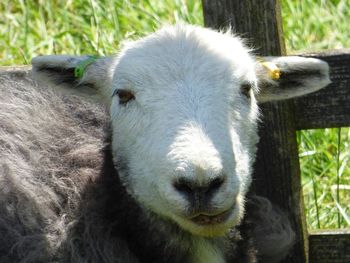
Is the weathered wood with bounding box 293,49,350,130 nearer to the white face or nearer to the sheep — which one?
the sheep

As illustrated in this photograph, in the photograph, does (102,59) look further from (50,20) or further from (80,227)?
(50,20)

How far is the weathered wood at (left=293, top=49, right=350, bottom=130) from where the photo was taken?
523 cm

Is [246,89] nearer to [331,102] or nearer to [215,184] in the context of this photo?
[331,102]

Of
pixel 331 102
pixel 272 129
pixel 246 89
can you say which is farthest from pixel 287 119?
pixel 246 89

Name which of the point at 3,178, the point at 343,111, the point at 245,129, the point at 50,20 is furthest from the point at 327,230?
the point at 50,20

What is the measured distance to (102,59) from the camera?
203 inches

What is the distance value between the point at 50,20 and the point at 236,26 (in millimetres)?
3294

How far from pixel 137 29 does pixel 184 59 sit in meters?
3.04

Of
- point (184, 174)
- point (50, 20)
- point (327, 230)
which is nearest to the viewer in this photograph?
point (184, 174)

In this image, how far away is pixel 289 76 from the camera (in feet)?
16.8

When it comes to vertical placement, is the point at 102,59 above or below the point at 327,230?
above

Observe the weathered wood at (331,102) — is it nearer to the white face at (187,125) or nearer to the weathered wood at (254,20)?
the weathered wood at (254,20)

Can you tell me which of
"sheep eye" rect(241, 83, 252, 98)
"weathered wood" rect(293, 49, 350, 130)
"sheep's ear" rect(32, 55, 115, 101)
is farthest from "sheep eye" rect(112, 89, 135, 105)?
"weathered wood" rect(293, 49, 350, 130)

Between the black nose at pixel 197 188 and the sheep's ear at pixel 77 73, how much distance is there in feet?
3.50
